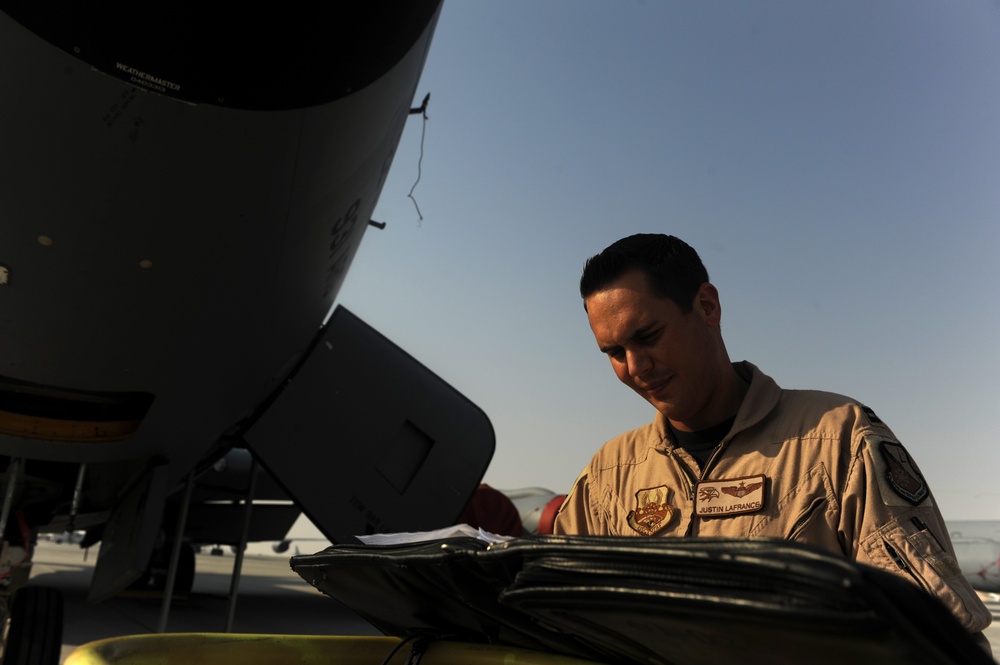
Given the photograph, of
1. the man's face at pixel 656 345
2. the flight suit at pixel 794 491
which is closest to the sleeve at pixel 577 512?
the flight suit at pixel 794 491

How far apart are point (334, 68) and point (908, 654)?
2.20 m

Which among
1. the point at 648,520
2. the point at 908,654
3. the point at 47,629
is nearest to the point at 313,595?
the point at 47,629

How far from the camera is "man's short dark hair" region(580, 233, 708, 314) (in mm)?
1502

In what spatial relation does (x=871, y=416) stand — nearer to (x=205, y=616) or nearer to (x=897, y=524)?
(x=897, y=524)

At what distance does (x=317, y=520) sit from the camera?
149 inches

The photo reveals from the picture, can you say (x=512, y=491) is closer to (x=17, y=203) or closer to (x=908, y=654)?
(x=17, y=203)

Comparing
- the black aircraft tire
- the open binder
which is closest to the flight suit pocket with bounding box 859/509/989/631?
the open binder

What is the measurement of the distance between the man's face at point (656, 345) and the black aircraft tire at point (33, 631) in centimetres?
314

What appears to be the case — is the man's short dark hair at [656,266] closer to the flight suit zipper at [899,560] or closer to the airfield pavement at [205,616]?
the flight suit zipper at [899,560]

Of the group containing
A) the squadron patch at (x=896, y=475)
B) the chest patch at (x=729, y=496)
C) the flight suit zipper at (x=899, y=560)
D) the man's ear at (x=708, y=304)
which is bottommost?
the flight suit zipper at (x=899, y=560)

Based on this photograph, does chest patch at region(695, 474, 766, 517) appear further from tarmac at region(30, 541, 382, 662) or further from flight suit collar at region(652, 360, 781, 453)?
tarmac at region(30, 541, 382, 662)

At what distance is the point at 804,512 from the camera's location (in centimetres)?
133

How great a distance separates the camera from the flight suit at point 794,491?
1.20m

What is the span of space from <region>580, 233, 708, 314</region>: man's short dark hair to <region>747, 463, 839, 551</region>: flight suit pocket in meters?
0.37
